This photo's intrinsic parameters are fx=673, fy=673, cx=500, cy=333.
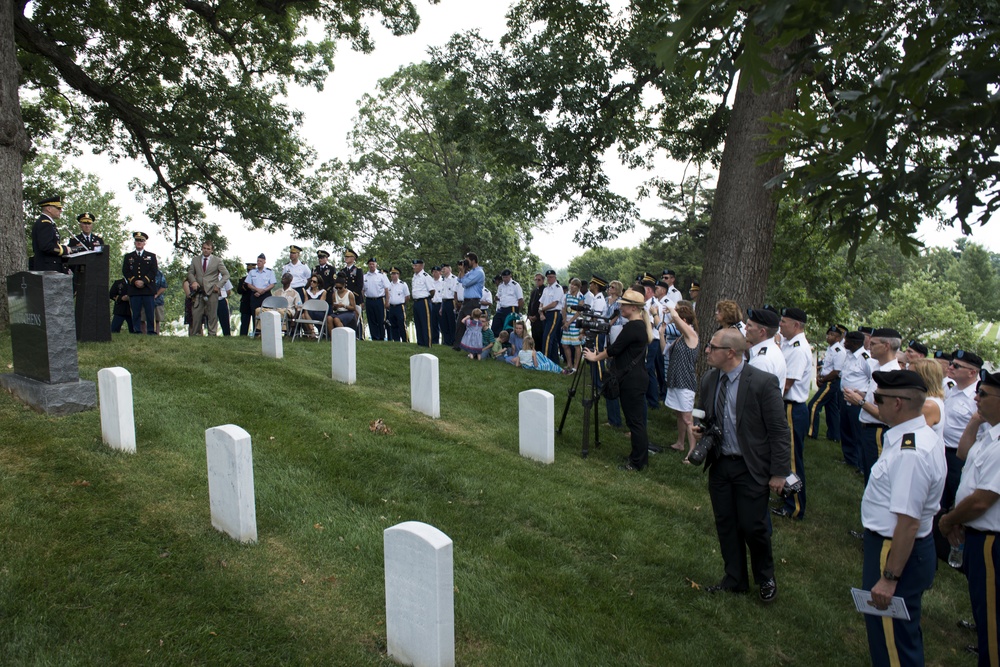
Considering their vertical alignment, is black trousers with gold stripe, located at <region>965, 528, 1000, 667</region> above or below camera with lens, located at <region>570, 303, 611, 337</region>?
below

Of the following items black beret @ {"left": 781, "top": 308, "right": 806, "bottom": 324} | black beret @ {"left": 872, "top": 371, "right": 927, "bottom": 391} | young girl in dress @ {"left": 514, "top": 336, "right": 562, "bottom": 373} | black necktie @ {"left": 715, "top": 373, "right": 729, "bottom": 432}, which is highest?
black beret @ {"left": 781, "top": 308, "right": 806, "bottom": 324}

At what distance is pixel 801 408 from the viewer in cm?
759

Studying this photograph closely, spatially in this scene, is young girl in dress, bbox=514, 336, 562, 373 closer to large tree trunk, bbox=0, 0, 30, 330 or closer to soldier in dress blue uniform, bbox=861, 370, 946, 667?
large tree trunk, bbox=0, 0, 30, 330

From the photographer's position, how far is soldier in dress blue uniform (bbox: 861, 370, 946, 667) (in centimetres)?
383

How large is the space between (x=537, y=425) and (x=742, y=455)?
3343mm

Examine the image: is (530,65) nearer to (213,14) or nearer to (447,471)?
(213,14)

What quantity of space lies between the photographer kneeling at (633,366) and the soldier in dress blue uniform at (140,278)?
9.58m

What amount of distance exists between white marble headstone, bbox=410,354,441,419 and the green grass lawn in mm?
377

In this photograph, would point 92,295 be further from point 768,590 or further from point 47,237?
point 768,590

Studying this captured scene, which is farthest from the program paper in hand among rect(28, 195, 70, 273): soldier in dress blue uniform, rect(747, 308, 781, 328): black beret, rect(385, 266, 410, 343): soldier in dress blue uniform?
rect(385, 266, 410, 343): soldier in dress blue uniform

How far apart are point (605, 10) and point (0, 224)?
12413mm

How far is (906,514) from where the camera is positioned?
3.78 m

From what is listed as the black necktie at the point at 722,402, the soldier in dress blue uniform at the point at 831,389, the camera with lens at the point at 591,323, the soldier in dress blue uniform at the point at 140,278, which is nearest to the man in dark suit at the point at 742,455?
the black necktie at the point at 722,402

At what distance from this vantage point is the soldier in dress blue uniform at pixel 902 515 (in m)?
3.83
